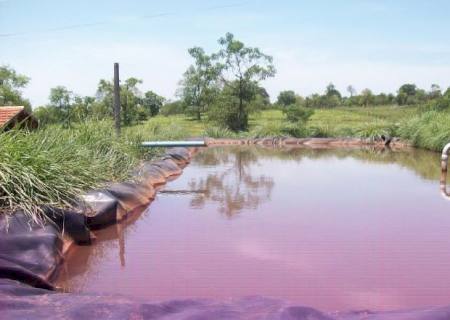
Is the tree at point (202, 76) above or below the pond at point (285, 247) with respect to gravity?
above

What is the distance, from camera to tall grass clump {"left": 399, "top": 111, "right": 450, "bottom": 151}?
1368 centimetres

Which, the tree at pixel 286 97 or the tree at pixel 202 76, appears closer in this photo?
the tree at pixel 202 76

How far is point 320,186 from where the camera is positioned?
311 inches

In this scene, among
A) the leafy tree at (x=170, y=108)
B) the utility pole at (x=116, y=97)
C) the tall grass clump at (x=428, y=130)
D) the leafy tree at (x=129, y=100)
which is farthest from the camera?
the leafy tree at (x=170, y=108)

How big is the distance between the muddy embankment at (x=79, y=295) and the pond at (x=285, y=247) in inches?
7.2

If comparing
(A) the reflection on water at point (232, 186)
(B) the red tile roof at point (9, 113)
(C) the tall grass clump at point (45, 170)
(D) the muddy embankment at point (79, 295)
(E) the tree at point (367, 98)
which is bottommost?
(A) the reflection on water at point (232, 186)

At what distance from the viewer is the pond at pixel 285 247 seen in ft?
11.5

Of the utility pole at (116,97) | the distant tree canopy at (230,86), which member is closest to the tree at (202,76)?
the distant tree canopy at (230,86)

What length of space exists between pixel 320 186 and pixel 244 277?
4413 mm

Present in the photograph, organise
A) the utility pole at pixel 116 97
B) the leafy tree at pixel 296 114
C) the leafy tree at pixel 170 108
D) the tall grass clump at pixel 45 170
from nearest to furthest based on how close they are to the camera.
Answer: the tall grass clump at pixel 45 170 < the utility pole at pixel 116 97 < the leafy tree at pixel 296 114 < the leafy tree at pixel 170 108

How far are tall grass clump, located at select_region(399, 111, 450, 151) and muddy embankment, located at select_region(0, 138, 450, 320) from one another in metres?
10.1

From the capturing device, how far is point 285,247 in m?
4.47

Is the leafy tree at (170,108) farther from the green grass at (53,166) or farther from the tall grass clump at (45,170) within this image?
the tall grass clump at (45,170)

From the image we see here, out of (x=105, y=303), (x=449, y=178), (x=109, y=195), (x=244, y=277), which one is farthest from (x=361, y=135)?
(x=105, y=303)
